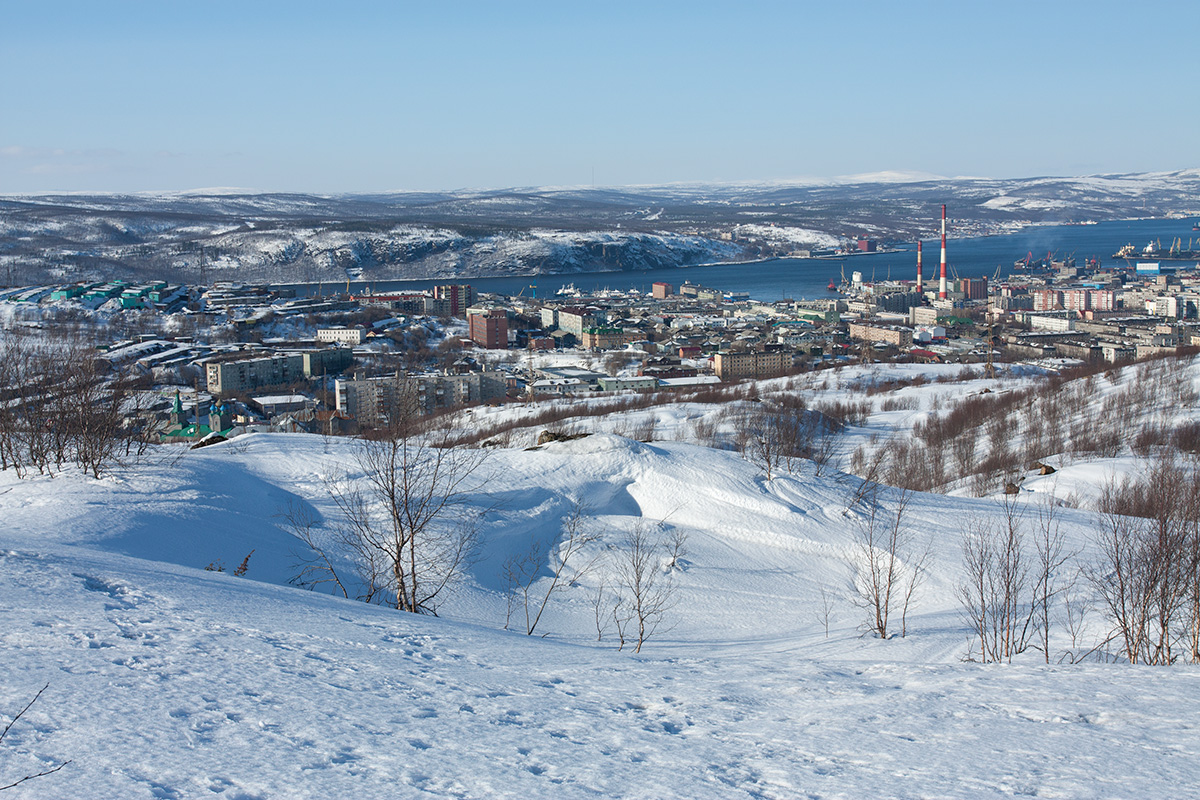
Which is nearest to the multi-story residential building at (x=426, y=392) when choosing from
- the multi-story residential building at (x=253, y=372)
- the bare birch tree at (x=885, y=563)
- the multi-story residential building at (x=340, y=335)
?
the multi-story residential building at (x=253, y=372)

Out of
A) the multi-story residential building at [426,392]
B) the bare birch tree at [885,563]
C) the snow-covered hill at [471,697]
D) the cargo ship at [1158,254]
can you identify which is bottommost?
the multi-story residential building at [426,392]

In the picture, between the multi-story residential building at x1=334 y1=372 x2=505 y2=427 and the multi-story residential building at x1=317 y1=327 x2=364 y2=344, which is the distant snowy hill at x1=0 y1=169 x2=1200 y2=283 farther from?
the multi-story residential building at x1=334 y1=372 x2=505 y2=427

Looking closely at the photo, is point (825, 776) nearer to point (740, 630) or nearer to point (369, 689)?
point (369, 689)

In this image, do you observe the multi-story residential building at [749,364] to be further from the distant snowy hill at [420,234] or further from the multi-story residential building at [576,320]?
the distant snowy hill at [420,234]

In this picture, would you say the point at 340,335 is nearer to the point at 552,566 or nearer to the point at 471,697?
the point at 552,566

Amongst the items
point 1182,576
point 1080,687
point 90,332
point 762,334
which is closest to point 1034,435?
point 1182,576

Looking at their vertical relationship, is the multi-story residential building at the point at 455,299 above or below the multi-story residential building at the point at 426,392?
above
